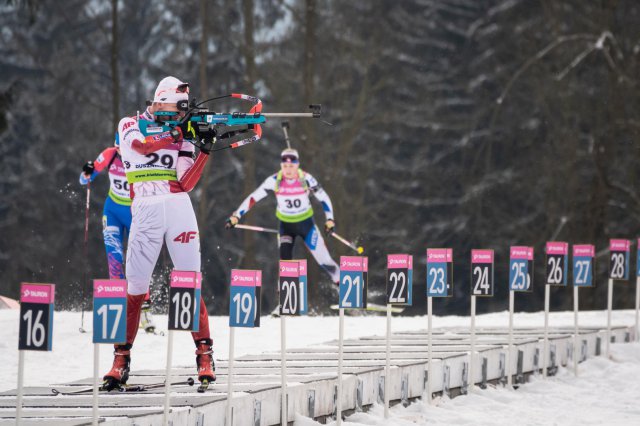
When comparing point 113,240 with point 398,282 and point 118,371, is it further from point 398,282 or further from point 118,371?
point 118,371

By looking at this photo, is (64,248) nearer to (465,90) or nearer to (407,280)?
(465,90)

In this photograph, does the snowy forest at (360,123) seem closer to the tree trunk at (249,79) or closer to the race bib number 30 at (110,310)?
the tree trunk at (249,79)

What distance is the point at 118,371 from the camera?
8211 millimetres

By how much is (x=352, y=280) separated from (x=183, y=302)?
1.83 metres

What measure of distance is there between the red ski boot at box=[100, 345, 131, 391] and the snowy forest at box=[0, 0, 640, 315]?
16701 mm

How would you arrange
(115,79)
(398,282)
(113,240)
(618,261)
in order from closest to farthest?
(398,282) < (113,240) < (618,261) < (115,79)

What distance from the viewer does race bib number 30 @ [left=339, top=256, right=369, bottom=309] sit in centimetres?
857

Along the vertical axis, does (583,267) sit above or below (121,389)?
above

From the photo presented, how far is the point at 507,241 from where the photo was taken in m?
29.0

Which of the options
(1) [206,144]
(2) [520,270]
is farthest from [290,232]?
(1) [206,144]

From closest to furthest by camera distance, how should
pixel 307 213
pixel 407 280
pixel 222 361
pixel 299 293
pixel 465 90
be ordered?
1. pixel 299 293
2. pixel 407 280
3. pixel 222 361
4. pixel 307 213
5. pixel 465 90

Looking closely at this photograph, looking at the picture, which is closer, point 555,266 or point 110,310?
point 110,310

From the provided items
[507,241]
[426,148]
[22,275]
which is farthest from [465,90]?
[22,275]

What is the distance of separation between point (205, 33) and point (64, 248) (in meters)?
7.43
